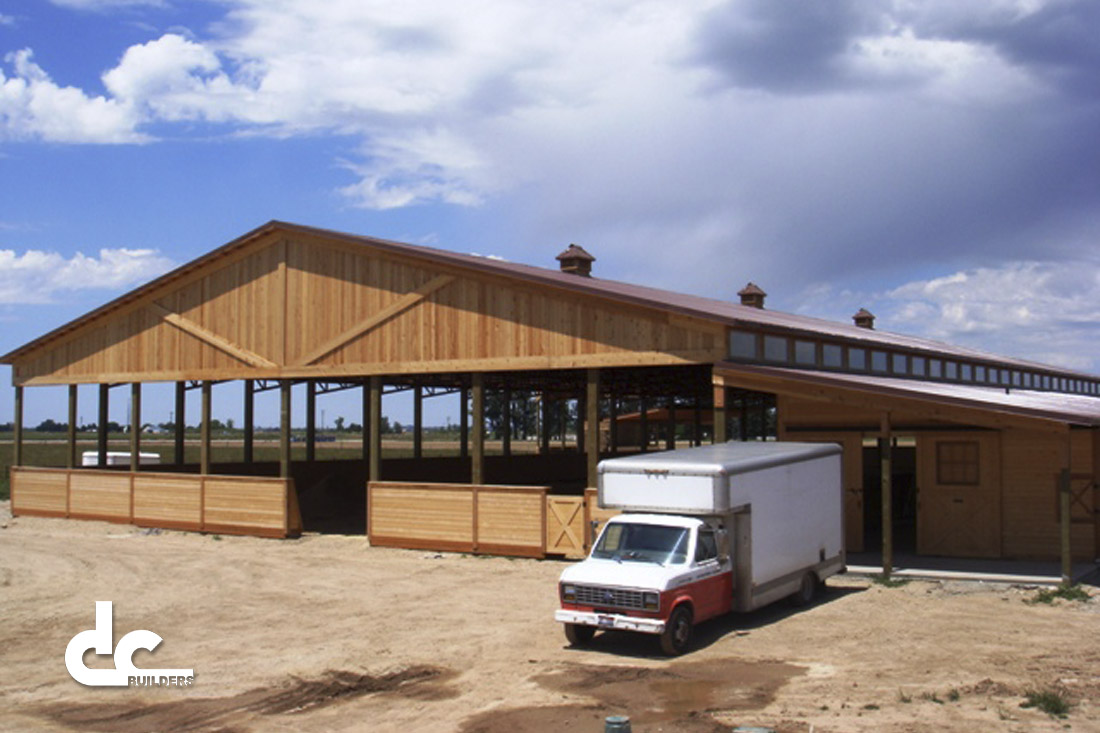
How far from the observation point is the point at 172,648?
16188 millimetres

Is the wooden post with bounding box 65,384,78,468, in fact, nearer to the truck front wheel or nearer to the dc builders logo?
the dc builders logo

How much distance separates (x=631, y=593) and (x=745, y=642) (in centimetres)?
208

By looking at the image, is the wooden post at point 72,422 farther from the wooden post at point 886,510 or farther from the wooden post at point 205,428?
the wooden post at point 886,510

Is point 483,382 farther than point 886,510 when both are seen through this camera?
Yes

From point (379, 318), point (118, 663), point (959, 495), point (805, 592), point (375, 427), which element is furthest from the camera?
point (375, 427)

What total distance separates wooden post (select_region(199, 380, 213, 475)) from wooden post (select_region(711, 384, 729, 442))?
1575cm

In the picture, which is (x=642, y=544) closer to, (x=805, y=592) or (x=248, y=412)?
(x=805, y=592)

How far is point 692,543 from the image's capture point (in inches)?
603

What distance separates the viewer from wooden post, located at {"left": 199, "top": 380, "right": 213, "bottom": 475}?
30.9 metres

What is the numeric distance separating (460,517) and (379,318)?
5550 mm

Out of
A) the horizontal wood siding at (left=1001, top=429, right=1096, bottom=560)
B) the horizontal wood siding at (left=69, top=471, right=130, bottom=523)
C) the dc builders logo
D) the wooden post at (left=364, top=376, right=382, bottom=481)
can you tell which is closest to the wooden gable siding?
the wooden post at (left=364, top=376, right=382, bottom=481)

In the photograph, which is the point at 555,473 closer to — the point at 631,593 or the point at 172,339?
the point at 172,339

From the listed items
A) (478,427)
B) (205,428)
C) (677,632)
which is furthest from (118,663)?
(205,428)

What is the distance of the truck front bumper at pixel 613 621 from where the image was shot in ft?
46.9
